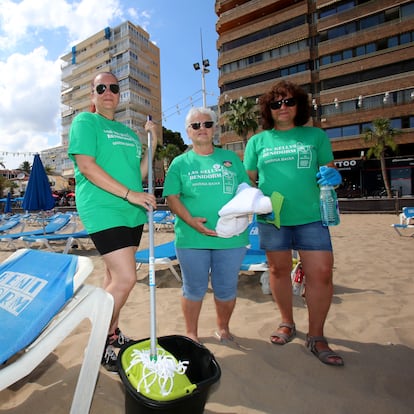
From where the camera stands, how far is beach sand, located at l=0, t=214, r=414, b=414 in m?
1.84

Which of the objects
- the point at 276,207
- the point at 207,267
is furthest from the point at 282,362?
the point at 276,207

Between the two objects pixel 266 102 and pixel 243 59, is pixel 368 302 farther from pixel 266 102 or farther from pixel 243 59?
pixel 243 59

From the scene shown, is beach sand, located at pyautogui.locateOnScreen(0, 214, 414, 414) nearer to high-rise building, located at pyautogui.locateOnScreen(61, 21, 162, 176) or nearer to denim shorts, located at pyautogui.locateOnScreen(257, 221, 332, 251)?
denim shorts, located at pyautogui.locateOnScreen(257, 221, 332, 251)

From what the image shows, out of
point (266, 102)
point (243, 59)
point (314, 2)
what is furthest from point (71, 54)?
point (266, 102)

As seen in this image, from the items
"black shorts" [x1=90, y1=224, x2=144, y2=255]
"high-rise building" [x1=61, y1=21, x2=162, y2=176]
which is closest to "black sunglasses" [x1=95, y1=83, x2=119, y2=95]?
"black shorts" [x1=90, y1=224, x2=144, y2=255]

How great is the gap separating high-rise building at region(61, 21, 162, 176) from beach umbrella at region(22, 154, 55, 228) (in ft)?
132

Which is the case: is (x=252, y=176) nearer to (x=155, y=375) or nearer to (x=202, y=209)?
(x=202, y=209)

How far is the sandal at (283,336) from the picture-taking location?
2.52 m

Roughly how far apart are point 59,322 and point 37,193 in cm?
886

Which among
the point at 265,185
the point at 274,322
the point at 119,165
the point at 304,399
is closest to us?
the point at 304,399

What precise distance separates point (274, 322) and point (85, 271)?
7.02 ft

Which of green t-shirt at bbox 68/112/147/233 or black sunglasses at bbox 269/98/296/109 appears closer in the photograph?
green t-shirt at bbox 68/112/147/233

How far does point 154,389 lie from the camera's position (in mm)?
1371

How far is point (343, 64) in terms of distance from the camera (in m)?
30.4
